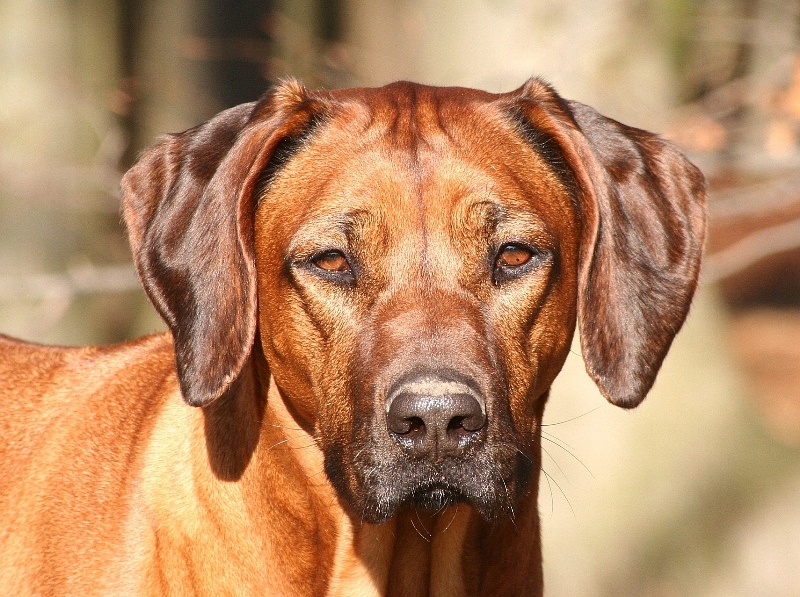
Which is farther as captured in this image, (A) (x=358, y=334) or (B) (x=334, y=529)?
(B) (x=334, y=529)

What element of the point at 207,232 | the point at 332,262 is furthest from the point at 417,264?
the point at 207,232

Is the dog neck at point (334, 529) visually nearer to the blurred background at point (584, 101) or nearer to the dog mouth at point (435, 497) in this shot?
the dog mouth at point (435, 497)

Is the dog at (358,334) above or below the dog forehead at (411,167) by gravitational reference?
below

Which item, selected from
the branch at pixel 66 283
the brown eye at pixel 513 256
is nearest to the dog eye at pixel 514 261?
the brown eye at pixel 513 256

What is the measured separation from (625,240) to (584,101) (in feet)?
11.8

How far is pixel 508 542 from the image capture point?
3674mm

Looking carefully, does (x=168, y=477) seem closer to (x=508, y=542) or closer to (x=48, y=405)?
(x=48, y=405)

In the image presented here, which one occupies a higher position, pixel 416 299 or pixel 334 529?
pixel 416 299

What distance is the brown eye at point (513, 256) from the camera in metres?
3.46

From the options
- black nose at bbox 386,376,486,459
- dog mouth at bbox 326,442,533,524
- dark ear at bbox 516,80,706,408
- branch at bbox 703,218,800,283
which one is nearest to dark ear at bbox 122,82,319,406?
dog mouth at bbox 326,442,533,524

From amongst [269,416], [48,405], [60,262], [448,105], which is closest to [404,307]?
[269,416]

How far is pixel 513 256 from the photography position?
11.4 ft

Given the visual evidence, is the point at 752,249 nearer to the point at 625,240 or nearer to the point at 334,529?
the point at 625,240

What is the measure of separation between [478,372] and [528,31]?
4.51m
